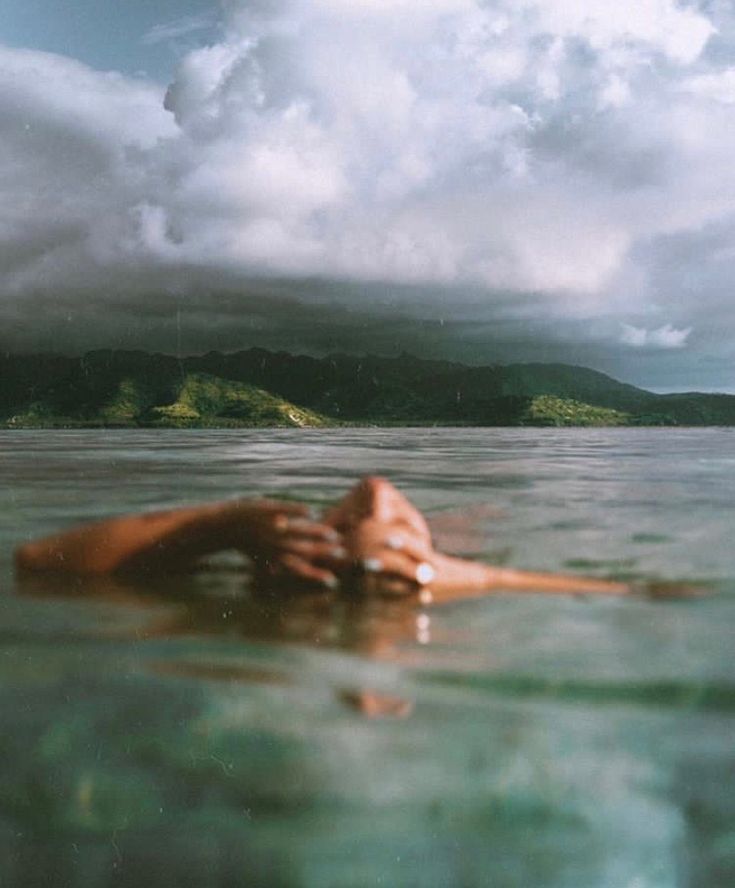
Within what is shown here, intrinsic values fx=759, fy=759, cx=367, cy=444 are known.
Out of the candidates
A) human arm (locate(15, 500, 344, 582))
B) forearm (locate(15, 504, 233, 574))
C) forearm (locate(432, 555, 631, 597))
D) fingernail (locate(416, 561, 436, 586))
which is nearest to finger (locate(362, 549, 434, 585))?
fingernail (locate(416, 561, 436, 586))

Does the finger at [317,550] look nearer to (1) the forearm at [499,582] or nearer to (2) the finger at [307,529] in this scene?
(2) the finger at [307,529]

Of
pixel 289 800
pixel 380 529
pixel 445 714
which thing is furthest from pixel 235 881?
pixel 380 529

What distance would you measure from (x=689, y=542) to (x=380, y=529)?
14.0ft

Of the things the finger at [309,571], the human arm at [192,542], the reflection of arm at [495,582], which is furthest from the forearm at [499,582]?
the human arm at [192,542]

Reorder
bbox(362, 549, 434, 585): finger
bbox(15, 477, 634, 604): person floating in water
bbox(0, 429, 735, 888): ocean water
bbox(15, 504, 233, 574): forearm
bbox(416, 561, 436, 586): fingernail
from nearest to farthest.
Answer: bbox(0, 429, 735, 888): ocean water, bbox(15, 477, 634, 604): person floating in water, bbox(362, 549, 434, 585): finger, bbox(416, 561, 436, 586): fingernail, bbox(15, 504, 233, 574): forearm

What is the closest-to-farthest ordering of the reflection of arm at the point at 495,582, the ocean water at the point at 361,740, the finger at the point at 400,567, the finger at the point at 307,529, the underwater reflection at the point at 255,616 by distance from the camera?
the ocean water at the point at 361,740 < the underwater reflection at the point at 255,616 < the finger at the point at 307,529 < the finger at the point at 400,567 < the reflection of arm at the point at 495,582

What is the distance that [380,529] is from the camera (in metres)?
4.58

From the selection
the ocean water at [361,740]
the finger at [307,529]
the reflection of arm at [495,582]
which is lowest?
the ocean water at [361,740]

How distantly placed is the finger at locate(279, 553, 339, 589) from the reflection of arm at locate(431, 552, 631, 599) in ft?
2.32

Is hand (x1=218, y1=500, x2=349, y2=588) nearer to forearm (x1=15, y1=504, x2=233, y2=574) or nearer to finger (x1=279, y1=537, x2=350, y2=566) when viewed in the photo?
finger (x1=279, y1=537, x2=350, y2=566)

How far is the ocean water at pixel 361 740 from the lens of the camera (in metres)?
2.19

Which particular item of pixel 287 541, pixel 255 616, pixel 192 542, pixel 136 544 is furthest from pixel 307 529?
pixel 136 544

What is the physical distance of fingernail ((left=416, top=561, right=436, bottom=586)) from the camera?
4961 mm

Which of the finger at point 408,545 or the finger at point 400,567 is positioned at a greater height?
the finger at point 408,545
